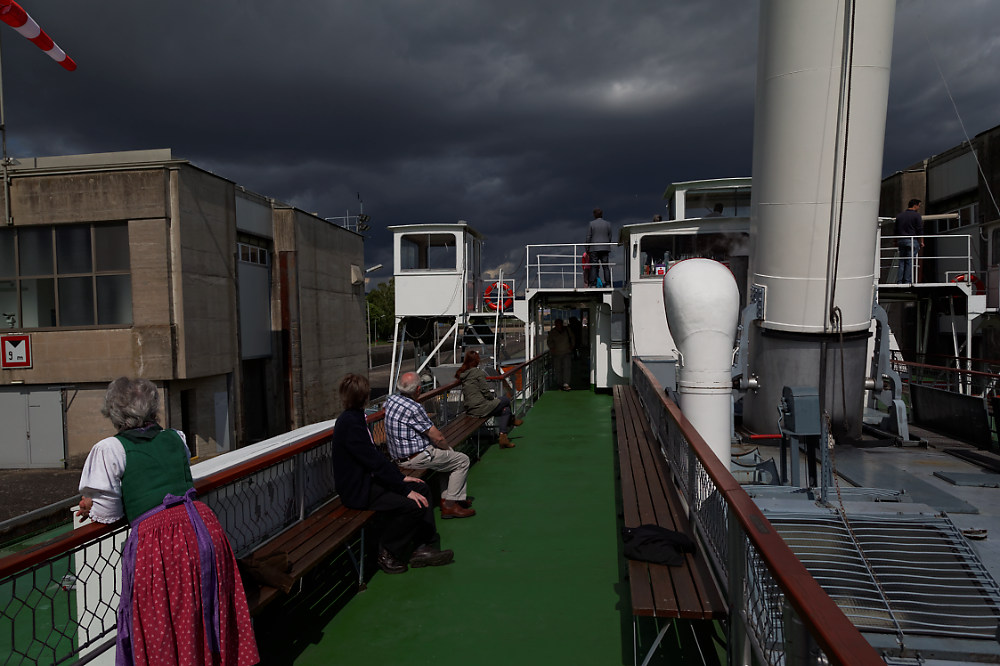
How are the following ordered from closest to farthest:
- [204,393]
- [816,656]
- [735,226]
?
[816,656] → [735,226] → [204,393]

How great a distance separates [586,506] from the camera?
22.0ft

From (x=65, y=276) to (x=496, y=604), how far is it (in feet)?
54.6

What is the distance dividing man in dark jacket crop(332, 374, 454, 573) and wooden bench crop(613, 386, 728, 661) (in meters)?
1.59

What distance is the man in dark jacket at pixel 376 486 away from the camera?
466 cm

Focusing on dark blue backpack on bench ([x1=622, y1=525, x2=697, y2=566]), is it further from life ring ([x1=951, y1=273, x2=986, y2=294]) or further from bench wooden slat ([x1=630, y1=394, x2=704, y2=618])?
life ring ([x1=951, y1=273, x2=986, y2=294])

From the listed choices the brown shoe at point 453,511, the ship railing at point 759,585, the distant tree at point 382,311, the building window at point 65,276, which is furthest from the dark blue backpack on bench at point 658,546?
the distant tree at point 382,311

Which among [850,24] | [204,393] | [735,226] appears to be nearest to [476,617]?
[850,24]

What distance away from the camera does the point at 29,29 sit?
1344 cm

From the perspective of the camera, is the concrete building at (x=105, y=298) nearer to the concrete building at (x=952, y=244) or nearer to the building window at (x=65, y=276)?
the building window at (x=65, y=276)

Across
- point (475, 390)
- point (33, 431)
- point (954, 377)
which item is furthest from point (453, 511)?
point (33, 431)

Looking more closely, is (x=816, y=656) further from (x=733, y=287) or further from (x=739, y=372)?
(x=739, y=372)

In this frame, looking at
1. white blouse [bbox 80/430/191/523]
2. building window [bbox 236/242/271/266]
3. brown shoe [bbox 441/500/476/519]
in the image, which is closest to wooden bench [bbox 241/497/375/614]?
white blouse [bbox 80/430/191/523]

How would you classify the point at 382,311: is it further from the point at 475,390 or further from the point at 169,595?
the point at 169,595

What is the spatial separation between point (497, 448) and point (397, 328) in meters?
8.30
